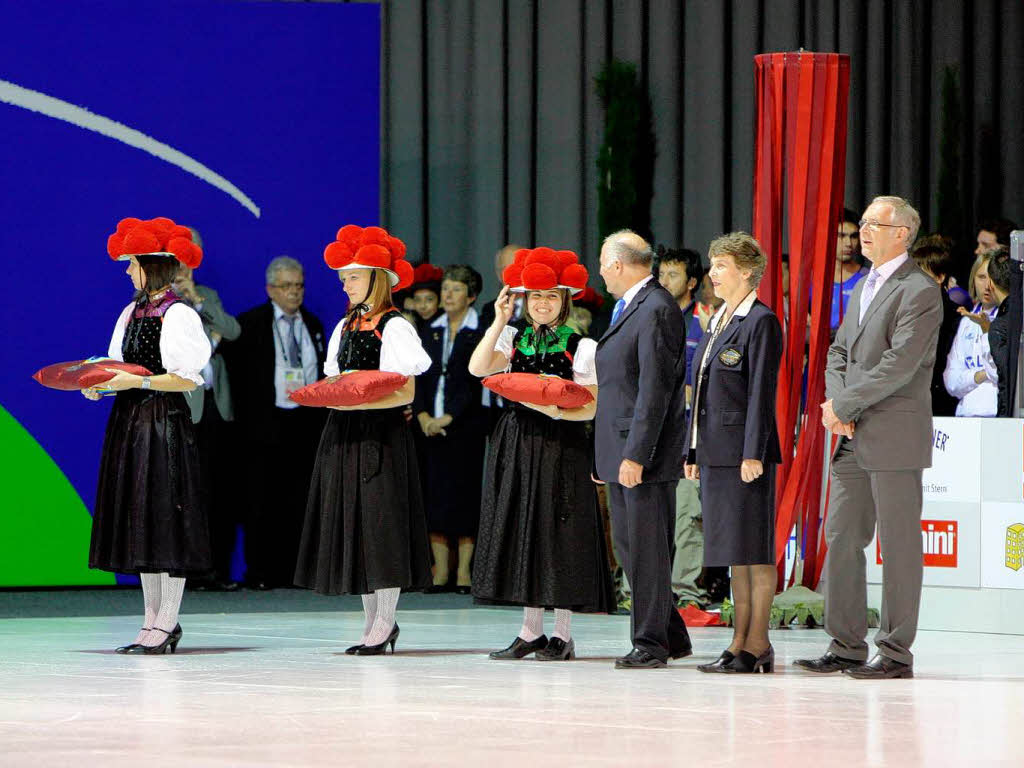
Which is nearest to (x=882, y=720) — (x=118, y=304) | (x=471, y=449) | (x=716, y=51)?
(x=471, y=449)

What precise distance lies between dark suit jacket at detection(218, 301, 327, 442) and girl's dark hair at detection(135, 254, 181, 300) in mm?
2669

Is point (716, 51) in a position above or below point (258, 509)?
above

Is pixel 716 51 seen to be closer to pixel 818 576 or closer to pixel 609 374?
pixel 818 576

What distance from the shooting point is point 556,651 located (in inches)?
245

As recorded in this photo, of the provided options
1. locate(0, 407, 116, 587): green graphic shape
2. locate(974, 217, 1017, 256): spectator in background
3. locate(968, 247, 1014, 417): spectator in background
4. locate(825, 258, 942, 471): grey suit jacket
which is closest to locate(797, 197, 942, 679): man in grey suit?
locate(825, 258, 942, 471): grey suit jacket

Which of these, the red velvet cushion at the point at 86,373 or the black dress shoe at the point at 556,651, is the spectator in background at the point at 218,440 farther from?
the black dress shoe at the point at 556,651

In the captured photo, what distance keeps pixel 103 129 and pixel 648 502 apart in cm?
413

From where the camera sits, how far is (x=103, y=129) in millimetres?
8766

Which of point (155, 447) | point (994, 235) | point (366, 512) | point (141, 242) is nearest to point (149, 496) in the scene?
point (155, 447)

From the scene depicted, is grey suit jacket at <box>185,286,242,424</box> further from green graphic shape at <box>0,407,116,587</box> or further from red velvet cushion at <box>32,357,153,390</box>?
red velvet cushion at <box>32,357,153,390</box>

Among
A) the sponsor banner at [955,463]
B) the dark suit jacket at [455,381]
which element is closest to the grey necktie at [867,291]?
the sponsor banner at [955,463]

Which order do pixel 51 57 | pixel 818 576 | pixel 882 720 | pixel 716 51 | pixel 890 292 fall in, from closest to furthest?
1. pixel 882 720
2. pixel 890 292
3. pixel 818 576
4. pixel 51 57
5. pixel 716 51

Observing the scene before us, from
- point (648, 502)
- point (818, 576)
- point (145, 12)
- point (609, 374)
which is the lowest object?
point (818, 576)

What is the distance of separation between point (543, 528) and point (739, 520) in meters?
0.77
